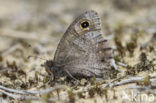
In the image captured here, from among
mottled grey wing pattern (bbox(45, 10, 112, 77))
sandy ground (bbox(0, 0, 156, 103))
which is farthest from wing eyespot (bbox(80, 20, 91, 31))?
sandy ground (bbox(0, 0, 156, 103))

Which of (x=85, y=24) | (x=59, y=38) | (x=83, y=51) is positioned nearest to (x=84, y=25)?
(x=85, y=24)

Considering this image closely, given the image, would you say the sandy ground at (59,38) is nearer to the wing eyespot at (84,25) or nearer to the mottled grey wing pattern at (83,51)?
the mottled grey wing pattern at (83,51)

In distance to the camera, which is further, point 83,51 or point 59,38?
point 59,38

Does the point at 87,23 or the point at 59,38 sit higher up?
the point at 59,38

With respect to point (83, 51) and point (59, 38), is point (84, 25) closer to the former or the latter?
point (83, 51)

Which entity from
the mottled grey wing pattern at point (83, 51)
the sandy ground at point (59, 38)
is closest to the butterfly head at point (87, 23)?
the mottled grey wing pattern at point (83, 51)

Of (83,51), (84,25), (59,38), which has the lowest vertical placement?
(83,51)

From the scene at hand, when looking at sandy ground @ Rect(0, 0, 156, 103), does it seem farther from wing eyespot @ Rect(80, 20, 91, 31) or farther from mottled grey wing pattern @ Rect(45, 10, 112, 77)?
wing eyespot @ Rect(80, 20, 91, 31)
